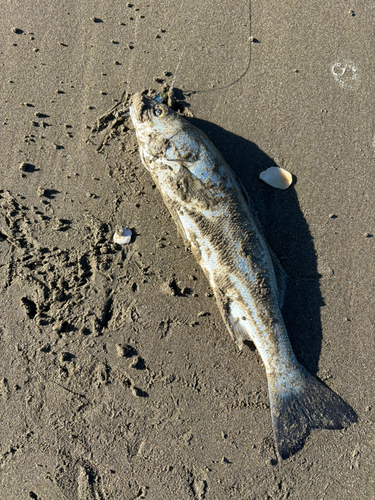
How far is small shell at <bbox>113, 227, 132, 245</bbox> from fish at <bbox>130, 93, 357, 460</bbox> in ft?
2.24

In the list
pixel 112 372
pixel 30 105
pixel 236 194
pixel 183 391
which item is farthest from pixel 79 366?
pixel 30 105

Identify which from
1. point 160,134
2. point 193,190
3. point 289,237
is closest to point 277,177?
point 289,237

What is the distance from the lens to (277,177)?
11.6ft

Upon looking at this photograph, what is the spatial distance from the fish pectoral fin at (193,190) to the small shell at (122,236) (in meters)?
0.90

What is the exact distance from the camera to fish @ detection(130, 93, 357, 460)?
3021mm

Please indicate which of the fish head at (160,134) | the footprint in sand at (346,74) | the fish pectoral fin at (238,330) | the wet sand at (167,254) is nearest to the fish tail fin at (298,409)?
the wet sand at (167,254)

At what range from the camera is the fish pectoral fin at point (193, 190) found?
301cm

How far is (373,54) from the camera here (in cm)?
372

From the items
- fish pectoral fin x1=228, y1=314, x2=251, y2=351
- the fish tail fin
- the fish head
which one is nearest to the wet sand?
the fish tail fin

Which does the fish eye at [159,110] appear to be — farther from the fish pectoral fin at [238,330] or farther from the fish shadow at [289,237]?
the fish pectoral fin at [238,330]

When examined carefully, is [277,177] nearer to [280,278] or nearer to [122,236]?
[280,278]

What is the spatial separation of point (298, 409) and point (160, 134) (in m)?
3.49

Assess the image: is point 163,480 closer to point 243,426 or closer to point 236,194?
point 243,426

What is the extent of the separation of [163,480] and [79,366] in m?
1.62
